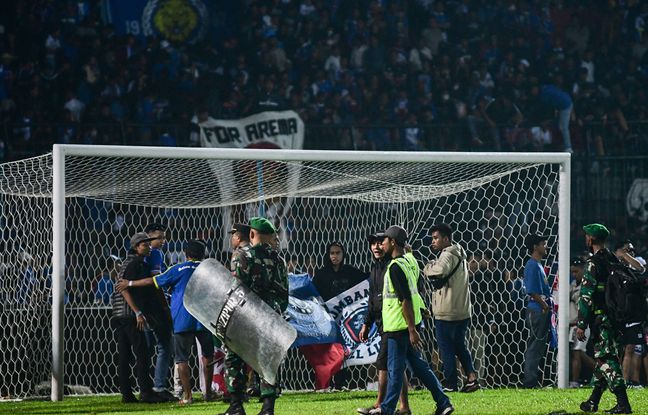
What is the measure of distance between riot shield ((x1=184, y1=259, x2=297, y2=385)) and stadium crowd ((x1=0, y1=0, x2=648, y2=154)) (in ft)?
32.4

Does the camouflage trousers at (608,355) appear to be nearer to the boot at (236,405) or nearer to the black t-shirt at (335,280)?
the boot at (236,405)

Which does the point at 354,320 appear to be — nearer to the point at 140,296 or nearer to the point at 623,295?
the point at 140,296

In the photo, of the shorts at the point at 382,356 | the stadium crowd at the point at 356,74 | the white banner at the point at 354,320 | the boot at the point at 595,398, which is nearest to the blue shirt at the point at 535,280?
the white banner at the point at 354,320

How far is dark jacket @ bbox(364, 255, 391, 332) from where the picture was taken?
406 inches

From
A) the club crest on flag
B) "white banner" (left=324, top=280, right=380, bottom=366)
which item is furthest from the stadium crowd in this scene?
"white banner" (left=324, top=280, right=380, bottom=366)

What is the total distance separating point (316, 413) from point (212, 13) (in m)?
13.7

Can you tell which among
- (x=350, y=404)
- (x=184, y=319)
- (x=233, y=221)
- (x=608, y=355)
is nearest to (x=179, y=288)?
(x=184, y=319)

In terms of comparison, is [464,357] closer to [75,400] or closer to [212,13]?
[75,400]

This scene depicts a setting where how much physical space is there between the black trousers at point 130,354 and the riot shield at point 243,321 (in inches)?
115

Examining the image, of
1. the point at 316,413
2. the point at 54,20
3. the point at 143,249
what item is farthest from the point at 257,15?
the point at 316,413

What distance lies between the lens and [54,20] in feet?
69.5

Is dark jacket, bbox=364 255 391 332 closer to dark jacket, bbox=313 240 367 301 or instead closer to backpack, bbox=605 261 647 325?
backpack, bbox=605 261 647 325

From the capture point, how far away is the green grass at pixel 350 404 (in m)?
11.0

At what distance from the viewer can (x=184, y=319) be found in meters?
12.1
